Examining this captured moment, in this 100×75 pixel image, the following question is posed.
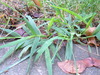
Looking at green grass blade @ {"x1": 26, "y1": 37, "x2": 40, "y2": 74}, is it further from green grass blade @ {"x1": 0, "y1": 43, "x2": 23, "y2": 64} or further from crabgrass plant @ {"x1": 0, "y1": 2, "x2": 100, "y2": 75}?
green grass blade @ {"x1": 0, "y1": 43, "x2": 23, "y2": 64}

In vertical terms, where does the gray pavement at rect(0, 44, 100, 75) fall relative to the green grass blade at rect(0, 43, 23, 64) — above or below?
below

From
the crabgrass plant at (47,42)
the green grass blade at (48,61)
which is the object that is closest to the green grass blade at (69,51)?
the crabgrass plant at (47,42)

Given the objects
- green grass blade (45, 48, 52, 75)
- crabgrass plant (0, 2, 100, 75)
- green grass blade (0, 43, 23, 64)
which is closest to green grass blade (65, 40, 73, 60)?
crabgrass plant (0, 2, 100, 75)

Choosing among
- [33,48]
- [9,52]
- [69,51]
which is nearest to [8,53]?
[9,52]

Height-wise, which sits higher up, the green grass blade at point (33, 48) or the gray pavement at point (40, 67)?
the green grass blade at point (33, 48)

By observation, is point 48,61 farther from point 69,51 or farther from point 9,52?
point 9,52

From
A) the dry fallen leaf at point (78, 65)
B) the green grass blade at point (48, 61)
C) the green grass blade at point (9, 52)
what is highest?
the green grass blade at point (9, 52)

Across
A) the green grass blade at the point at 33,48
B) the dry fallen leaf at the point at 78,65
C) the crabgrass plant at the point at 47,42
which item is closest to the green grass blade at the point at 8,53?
the crabgrass plant at the point at 47,42

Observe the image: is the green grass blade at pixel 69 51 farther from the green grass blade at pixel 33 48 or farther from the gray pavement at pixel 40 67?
the green grass blade at pixel 33 48

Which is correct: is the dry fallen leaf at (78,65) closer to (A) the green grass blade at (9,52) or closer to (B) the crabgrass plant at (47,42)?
(B) the crabgrass plant at (47,42)

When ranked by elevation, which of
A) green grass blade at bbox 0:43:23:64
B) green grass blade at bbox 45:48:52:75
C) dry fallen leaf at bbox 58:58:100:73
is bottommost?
dry fallen leaf at bbox 58:58:100:73
